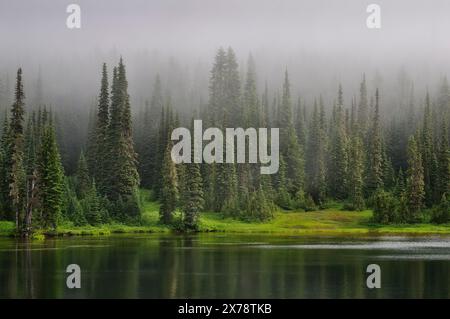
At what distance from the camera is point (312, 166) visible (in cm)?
14825

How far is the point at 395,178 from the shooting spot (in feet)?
478

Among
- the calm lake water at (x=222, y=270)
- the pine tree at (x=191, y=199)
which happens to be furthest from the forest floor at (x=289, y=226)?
the calm lake water at (x=222, y=270)

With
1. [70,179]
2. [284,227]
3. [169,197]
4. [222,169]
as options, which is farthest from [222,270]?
[222,169]

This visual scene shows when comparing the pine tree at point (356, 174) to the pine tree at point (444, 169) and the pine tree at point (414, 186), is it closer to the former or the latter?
the pine tree at point (414, 186)

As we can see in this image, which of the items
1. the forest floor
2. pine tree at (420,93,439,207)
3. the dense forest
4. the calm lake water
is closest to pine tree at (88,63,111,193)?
the dense forest

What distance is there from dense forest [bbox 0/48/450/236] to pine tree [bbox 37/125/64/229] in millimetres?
133

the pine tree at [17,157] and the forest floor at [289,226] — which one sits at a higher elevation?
the pine tree at [17,157]

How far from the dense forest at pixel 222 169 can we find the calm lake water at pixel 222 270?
874 inches

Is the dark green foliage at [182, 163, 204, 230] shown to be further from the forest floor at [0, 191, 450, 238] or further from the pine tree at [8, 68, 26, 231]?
the pine tree at [8, 68, 26, 231]

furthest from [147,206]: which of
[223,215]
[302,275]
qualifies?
[302,275]

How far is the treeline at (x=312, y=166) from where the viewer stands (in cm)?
11812

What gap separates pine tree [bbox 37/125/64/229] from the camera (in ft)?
298
